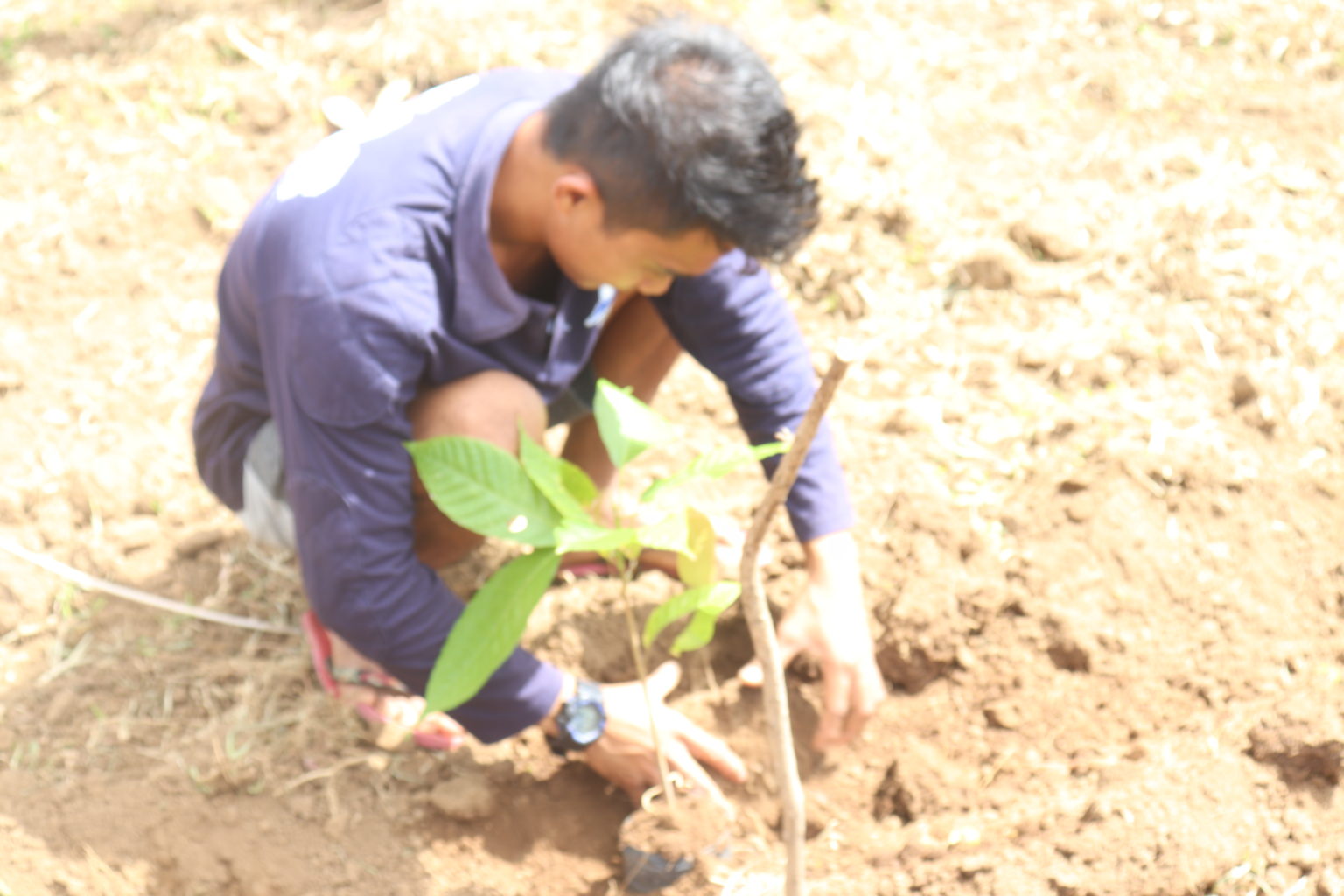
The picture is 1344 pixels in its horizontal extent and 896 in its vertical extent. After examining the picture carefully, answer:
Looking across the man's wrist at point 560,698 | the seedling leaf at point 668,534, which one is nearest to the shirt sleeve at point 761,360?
the man's wrist at point 560,698

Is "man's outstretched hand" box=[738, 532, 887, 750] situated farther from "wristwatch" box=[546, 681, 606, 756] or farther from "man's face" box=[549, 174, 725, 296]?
"man's face" box=[549, 174, 725, 296]

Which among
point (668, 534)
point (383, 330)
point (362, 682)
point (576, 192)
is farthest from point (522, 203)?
point (362, 682)

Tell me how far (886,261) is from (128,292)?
1.60 meters

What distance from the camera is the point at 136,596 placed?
218 cm

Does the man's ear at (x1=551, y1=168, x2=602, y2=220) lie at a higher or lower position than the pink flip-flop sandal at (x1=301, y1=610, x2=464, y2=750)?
higher

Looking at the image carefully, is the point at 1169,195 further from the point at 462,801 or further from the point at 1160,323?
the point at 462,801

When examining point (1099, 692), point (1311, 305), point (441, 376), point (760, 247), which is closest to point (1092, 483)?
point (1099, 692)

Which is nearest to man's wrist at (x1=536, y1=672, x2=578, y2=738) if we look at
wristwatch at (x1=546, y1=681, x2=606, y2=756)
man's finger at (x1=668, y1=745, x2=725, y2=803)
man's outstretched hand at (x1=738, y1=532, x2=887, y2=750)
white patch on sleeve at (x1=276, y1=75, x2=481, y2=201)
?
wristwatch at (x1=546, y1=681, x2=606, y2=756)

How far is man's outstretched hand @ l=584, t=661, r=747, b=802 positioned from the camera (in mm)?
1749

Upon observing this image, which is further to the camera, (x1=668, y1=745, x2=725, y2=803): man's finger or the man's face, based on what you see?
(x1=668, y1=745, x2=725, y2=803): man's finger

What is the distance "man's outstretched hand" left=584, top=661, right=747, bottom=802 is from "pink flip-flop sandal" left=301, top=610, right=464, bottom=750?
242 mm

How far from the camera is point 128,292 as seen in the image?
107 inches

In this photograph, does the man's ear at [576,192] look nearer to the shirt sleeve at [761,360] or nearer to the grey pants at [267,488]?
the shirt sleeve at [761,360]

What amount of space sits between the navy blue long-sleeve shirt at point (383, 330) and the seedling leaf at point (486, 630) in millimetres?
332
